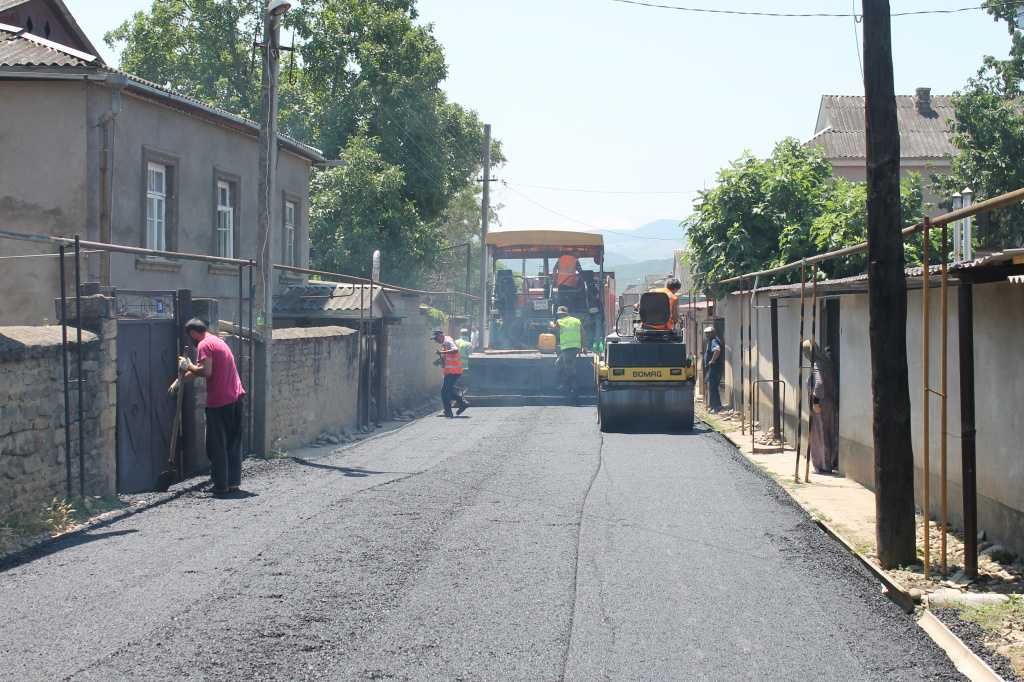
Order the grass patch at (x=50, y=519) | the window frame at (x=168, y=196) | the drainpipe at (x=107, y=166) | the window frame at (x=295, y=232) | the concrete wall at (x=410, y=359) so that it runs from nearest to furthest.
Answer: the grass patch at (x=50, y=519) → the drainpipe at (x=107, y=166) → the window frame at (x=168, y=196) → the concrete wall at (x=410, y=359) → the window frame at (x=295, y=232)

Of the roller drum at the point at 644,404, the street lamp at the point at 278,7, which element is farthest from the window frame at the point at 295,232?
the street lamp at the point at 278,7

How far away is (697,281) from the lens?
24.0 meters

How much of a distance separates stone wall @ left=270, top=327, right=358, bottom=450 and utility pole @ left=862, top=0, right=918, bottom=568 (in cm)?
844

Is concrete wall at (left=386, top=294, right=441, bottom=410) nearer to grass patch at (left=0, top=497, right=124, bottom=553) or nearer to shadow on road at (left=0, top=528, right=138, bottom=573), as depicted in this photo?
grass patch at (left=0, top=497, right=124, bottom=553)

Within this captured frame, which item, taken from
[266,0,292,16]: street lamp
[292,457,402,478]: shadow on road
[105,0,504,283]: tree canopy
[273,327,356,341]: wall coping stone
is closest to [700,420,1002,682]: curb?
[292,457,402,478]: shadow on road

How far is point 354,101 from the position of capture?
113 ft

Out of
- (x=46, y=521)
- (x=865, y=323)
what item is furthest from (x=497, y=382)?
(x=46, y=521)

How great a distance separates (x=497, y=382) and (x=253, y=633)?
57.6ft

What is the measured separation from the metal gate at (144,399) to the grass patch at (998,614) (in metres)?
7.64

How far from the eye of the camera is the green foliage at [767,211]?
20625mm

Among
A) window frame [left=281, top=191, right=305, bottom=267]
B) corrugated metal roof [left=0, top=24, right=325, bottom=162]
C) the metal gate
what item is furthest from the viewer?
window frame [left=281, top=191, right=305, bottom=267]

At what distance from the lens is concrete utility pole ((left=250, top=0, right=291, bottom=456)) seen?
14.2 meters

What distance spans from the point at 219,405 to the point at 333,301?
895 centimetres

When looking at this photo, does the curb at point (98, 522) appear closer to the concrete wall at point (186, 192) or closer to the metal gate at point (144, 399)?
the metal gate at point (144, 399)
